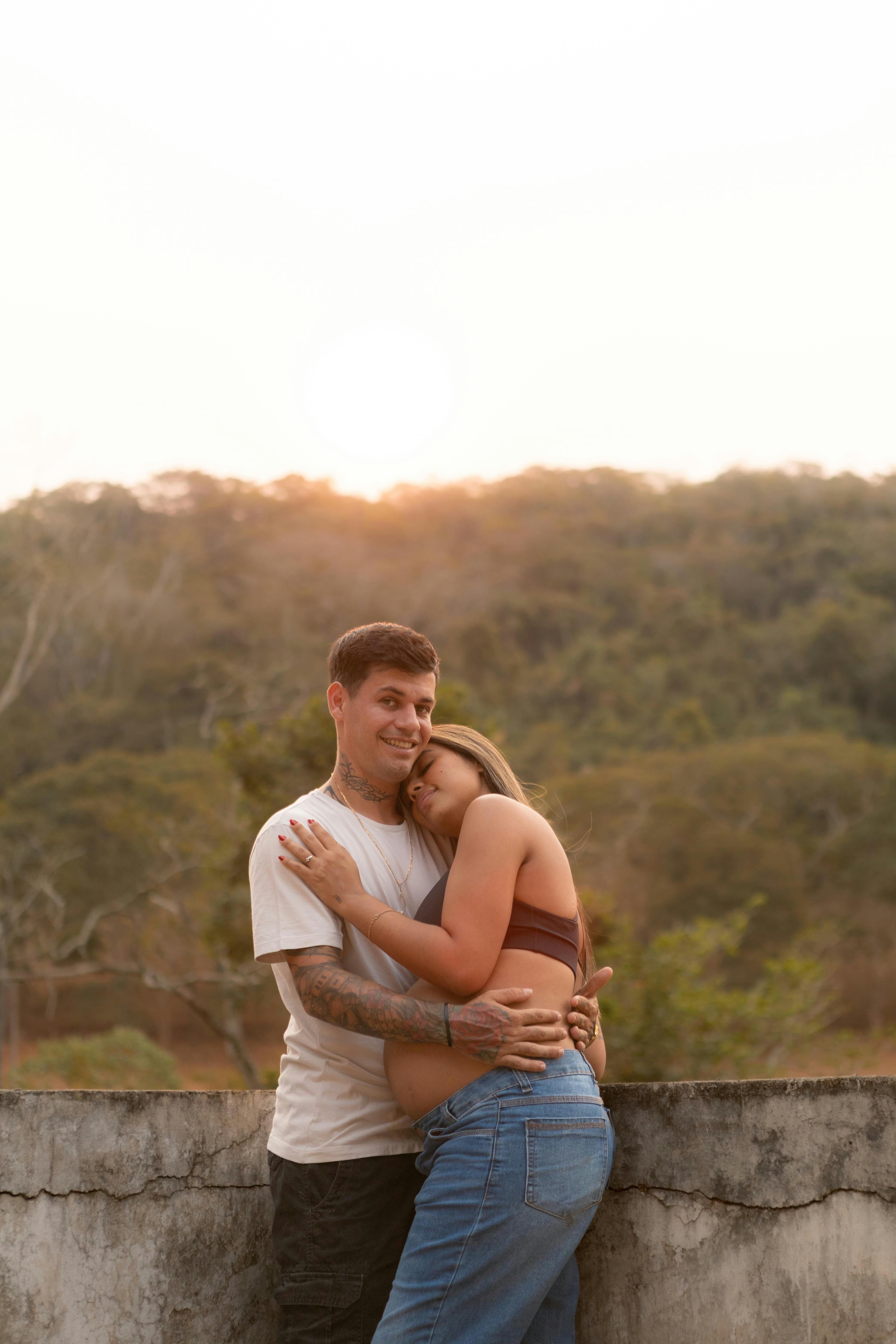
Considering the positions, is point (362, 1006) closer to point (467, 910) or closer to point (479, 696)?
point (467, 910)

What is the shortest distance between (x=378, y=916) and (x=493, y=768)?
38 cm

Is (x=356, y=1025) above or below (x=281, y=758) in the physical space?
below

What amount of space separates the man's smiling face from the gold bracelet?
0.30 m

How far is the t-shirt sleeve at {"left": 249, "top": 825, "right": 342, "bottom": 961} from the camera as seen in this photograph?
209 cm

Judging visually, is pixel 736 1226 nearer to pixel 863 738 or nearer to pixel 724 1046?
pixel 724 1046

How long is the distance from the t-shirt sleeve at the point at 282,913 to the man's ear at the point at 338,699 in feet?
0.91

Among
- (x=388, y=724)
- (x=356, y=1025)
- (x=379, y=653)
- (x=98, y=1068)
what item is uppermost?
(x=379, y=653)

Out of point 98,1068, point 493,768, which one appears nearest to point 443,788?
point 493,768

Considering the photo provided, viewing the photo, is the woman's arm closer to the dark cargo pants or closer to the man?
the man

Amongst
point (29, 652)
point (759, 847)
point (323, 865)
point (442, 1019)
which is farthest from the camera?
point (29, 652)

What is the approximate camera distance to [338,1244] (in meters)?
2.06

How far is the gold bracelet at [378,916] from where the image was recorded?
2.03 metres

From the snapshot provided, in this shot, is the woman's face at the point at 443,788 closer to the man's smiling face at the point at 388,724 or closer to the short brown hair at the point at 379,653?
the man's smiling face at the point at 388,724

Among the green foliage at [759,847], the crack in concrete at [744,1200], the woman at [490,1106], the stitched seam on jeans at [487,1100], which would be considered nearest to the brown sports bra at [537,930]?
the woman at [490,1106]
